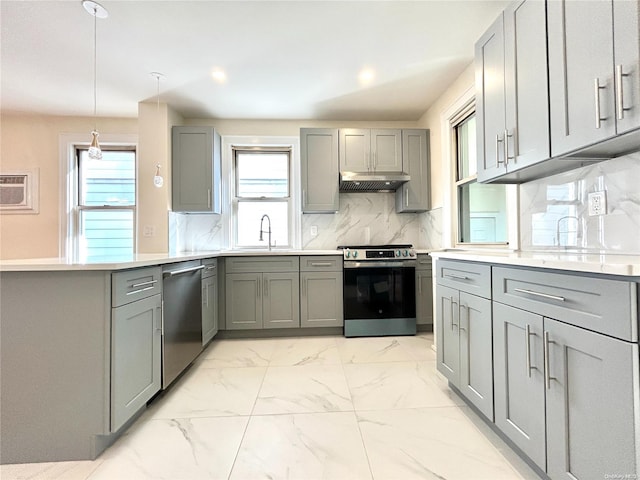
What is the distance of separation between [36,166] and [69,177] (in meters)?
0.40

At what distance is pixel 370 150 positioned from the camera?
3.48m

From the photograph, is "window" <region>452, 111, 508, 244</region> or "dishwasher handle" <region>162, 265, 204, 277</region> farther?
"window" <region>452, 111, 508, 244</region>

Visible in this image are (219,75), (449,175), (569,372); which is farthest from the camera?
(449,175)

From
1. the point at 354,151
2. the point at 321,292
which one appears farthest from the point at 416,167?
the point at 321,292

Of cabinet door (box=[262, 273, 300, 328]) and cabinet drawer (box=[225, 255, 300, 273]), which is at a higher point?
cabinet drawer (box=[225, 255, 300, 273])

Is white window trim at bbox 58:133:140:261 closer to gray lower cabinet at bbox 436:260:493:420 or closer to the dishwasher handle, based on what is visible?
the dishwasher handle

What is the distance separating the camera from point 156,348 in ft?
5.87

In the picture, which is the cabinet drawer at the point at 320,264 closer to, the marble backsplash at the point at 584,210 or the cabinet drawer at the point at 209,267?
the cabinet drawer at the point at 209,267

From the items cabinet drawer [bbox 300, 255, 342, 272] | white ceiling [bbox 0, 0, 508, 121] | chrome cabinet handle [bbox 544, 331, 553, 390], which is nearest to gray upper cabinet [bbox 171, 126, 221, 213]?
white ceiling [bbox 0, 0, 508, 121]

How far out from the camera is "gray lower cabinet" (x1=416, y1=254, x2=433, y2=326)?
127 inches

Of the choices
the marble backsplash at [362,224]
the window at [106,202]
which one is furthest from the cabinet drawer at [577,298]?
the window at [106,202]

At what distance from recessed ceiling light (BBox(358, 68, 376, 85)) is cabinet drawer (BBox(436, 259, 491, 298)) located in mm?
1823

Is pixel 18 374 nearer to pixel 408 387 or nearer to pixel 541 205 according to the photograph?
pixel 408 387

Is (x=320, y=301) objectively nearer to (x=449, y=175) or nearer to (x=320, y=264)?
(x=320, y=264)
